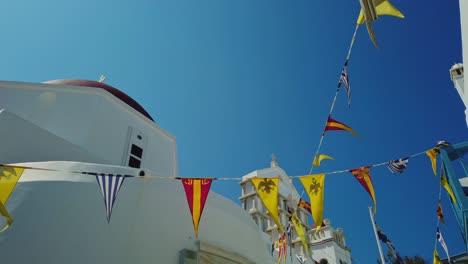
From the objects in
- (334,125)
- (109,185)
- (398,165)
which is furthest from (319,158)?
(109,185)

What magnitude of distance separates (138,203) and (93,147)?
4.52 meters

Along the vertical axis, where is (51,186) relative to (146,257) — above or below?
above

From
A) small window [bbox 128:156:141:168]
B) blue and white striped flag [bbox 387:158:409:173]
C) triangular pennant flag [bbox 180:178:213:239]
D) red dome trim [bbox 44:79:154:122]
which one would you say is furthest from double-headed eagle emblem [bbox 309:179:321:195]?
red dome trim [bbox 44:79:154:122]

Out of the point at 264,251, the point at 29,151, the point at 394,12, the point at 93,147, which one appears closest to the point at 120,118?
the point at 93,147

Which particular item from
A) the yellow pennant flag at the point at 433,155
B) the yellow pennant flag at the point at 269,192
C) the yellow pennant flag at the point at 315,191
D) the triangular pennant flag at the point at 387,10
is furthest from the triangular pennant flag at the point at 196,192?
the yellow pennant flag at the point at 433,155

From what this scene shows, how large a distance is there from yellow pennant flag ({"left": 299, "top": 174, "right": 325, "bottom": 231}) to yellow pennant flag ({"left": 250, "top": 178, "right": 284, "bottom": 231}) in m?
0.61

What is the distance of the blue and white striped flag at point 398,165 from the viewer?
266 inches

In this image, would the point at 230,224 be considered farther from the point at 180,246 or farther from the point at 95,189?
the point at 95,189

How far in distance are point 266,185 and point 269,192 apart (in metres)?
0.17

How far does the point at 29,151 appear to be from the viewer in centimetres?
818

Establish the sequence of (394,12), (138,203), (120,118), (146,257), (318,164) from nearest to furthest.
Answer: (394,12), (146,257), (138,203), (318,164), (120,118)

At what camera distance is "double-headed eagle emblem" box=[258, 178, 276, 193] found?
6363 mm

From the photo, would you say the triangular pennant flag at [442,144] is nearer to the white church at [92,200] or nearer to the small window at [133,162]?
the white church at [92,200]

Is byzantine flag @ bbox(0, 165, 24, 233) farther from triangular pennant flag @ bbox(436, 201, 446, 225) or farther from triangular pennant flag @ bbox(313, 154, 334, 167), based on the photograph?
triangular pennant flag @ bbox(436, 201, 446, 225)
